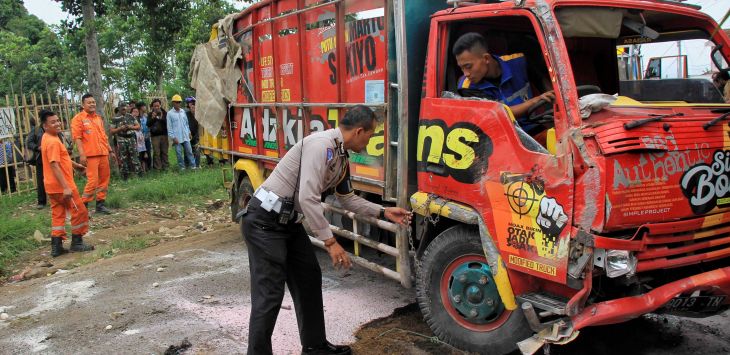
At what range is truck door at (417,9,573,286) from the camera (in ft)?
9.93

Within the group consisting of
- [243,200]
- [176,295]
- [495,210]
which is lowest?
[176,295]

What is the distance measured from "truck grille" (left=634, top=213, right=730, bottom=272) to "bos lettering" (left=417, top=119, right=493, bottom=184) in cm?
96

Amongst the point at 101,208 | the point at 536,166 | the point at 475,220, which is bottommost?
the point at 101,208

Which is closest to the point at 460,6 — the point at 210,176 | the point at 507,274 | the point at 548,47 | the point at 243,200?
the point at 548,47

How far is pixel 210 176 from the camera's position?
1153 centimetres

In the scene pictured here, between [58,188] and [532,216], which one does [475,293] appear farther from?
[58,188]

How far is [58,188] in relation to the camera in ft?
22.5

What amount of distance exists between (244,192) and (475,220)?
387cm

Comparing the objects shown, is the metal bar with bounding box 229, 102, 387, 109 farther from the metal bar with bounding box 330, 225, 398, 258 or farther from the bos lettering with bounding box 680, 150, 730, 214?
the bos lettering with bounding box 680, 150, 730, 214

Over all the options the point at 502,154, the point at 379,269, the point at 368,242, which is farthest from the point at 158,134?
the point at 502,154

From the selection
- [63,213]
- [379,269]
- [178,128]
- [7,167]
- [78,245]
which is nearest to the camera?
[379,269]

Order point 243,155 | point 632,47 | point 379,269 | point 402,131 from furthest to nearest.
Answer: point 243,155 < point 632,47 < point 379,269 < point 402,131

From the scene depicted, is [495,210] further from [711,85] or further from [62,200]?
[62,200]

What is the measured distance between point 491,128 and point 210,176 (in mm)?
8992
